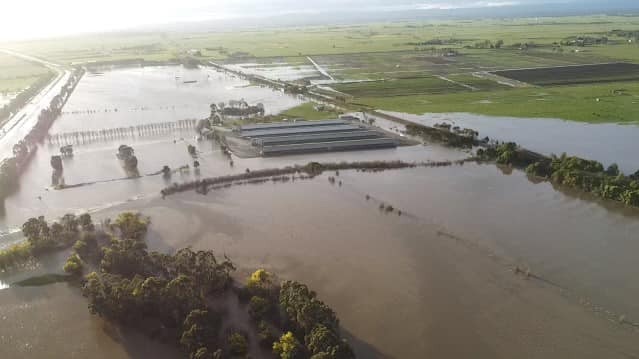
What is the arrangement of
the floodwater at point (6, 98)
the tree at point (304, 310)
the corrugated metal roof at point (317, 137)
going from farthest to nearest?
the floodwater at point (6, 98) < the corrugated metal roof at point (317, 137) < the tree at point (304, 310)

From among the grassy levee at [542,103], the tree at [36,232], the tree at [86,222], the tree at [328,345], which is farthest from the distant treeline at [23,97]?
the tree at [328,345]

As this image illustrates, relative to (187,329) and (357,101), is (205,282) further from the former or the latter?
(357,101)

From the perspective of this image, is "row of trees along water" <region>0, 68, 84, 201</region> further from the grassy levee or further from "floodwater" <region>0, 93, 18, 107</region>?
the grassy levee

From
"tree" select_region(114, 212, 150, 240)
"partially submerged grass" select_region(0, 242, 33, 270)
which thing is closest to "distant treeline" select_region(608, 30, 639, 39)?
"tree" select_region(114, 212, 150, 240)

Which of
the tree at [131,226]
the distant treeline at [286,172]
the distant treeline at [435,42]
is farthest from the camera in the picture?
the distant treeline at [435,42]

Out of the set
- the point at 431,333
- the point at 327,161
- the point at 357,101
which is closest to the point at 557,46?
the point at 357,101

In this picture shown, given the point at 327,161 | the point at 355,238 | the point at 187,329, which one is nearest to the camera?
the point at 187,329

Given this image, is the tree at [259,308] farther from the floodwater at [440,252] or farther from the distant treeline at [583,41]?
the distant treeline at [583,41]
